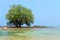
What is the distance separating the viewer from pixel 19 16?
193 ft

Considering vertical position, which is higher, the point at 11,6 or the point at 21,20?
the point at 11,6

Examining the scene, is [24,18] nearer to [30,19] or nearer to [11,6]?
[30,19]

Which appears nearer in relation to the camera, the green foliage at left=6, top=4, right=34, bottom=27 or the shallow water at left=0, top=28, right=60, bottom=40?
the shallow water at left=0, top=28, right=60, bottom=40

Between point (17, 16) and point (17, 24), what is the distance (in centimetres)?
252

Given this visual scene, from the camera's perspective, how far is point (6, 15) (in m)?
61.0

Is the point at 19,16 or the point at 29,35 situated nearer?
the point at 29,35

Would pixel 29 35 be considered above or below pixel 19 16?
below

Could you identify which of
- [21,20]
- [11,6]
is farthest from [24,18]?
[11,6]

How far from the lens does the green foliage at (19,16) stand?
2313 inches

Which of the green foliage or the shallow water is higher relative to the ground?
the green foliage

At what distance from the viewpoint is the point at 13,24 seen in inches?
2376

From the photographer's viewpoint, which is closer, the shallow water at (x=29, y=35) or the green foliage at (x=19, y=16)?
the shallow water at (x=29, y=35)

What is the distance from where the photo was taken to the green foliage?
193ft

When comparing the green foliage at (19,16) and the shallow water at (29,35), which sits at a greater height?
the green foliage at (19,16)
